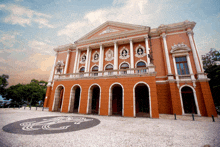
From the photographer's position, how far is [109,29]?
773 inches

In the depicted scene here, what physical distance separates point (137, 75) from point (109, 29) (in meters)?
13.2

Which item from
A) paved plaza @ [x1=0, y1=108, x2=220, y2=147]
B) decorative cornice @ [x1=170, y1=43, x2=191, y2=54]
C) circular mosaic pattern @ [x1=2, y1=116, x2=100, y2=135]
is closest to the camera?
paved plaza @ [x1=0, y1=108, x2=220, y2=147]

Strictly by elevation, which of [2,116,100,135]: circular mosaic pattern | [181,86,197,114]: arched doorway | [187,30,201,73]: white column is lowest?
[2,116,100,135]: circular mosaic pattern

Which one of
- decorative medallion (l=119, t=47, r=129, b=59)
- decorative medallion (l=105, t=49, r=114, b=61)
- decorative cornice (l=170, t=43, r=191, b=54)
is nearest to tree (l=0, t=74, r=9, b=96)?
decorative medallion (l=105, t=49, r=114, b=61)

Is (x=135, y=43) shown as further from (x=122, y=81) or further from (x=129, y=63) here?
(x=122, y=81)

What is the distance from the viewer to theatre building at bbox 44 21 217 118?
36.9 feet

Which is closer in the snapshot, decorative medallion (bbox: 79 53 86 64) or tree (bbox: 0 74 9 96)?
decorative medallion (bbox: 79 53 86 64)

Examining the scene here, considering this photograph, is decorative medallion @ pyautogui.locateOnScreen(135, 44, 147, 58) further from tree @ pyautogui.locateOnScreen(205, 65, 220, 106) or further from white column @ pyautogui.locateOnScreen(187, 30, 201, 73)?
tree @ pyautogui.locateOnScreen(205, 65, 220, 106)

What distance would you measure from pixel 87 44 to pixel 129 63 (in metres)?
9.87

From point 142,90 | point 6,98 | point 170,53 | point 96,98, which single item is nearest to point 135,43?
point 170,53

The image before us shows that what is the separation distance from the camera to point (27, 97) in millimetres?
32969

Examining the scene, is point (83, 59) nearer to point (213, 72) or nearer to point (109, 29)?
point (109, 29)

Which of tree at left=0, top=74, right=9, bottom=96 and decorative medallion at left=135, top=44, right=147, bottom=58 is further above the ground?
decorative medallion at left=135, top=44, right=147, bottom=58

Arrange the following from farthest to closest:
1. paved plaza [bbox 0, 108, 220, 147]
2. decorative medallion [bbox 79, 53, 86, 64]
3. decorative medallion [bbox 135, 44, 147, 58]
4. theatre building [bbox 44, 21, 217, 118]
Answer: decorative medallion [bbox 79, 53, 86, 64] < decorative medallion [bbox 135, 44, 147, 58] < theatre building [bbox 44, 21, 217, 118] < paved plaza [bbox 0, 108, 220, 147]
